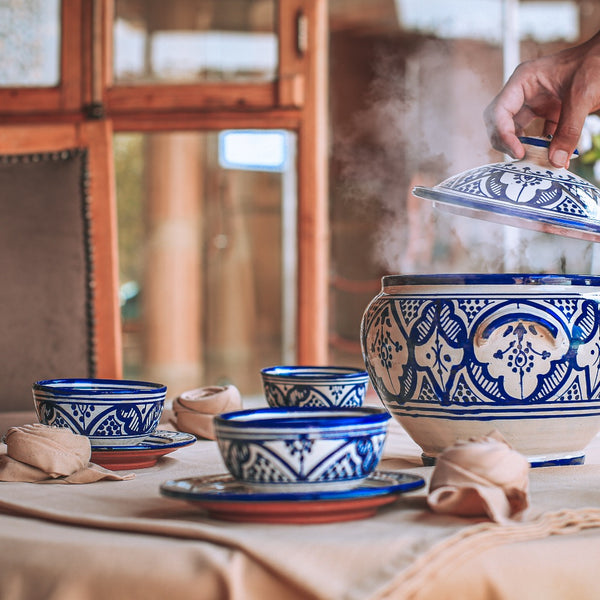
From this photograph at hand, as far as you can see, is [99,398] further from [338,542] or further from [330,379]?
[338,542]

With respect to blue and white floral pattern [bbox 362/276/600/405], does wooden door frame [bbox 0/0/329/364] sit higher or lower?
higher

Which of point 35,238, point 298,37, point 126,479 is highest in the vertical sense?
point 298,37

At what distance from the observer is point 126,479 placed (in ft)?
2.10

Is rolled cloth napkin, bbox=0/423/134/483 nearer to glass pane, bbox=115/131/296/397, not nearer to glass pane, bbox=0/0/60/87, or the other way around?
glass pane, bbox=0/0/60/87

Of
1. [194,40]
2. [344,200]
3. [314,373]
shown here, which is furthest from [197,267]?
[314,373]

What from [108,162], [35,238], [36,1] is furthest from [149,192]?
[35,238]

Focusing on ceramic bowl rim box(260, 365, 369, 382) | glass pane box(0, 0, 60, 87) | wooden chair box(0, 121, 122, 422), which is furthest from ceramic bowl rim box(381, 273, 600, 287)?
glass pane box(0, 0, 60, 87)

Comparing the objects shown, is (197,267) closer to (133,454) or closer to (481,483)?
(133,454)

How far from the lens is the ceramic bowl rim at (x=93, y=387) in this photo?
67 centimetres

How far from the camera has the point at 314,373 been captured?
2.63 feet

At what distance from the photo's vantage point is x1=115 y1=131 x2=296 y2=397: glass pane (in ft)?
Result: 16.0

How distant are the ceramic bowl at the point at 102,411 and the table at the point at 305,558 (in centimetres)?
19

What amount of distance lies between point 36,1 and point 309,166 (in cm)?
106

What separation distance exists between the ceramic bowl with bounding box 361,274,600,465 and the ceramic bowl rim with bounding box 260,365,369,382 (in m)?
0.07
